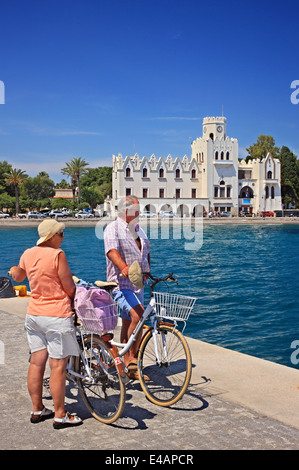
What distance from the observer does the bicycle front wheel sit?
4.89 m

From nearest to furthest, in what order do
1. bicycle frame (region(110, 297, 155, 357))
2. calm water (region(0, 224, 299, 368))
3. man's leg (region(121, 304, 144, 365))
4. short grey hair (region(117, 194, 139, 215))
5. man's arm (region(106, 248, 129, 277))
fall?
1. bicycle frame (region(110, 297, 155, 357))
2. man's arm (region(106, 248, 129, 277))
3. man's leg (region(121, 304, 144, 365))
4. short grey hair (region(117, 194, 139, 215))
5. calm water (region(0, 224, 299, 368))

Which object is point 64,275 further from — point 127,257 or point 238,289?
point 238,289

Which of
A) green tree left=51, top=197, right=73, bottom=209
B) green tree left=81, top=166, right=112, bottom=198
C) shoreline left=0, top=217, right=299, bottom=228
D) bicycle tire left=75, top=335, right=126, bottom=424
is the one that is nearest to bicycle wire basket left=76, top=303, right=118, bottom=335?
bicycle tire left=75, top=335, right=126, bottom=424

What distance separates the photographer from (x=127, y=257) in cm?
576

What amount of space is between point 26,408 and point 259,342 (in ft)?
29.0

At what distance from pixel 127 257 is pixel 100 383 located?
1520 millimetres

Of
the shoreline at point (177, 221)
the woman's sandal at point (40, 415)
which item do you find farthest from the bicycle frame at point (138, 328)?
the shoreline at point (177, 221)

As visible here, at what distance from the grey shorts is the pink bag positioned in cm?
19

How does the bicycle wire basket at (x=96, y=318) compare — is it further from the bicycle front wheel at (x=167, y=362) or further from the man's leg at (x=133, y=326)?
the man's leg at (x=133, y=326)

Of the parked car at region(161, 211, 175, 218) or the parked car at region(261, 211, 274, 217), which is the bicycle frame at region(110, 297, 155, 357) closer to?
the parked car at region(161, 211, 175, 218)

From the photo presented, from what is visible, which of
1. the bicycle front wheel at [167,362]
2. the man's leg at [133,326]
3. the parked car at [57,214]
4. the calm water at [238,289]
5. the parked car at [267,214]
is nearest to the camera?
the bicycle front wheel at [167,362]

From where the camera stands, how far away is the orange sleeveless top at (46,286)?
4492 mm

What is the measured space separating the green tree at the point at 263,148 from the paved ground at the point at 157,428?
359 feet
